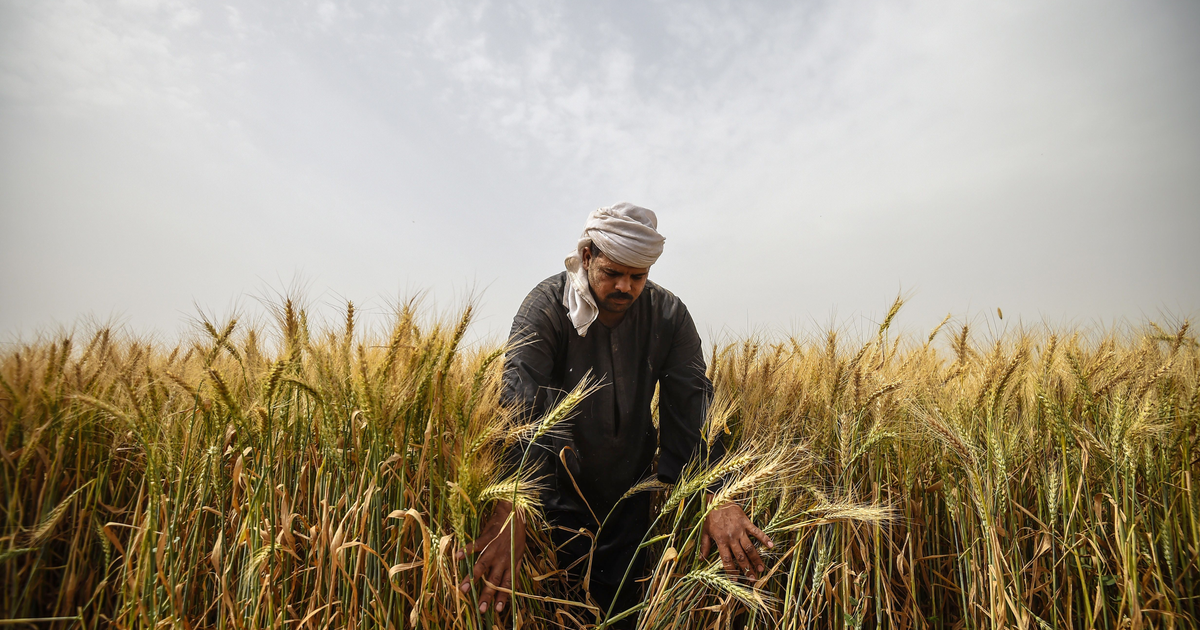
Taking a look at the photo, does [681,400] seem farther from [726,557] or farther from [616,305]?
[726,557]

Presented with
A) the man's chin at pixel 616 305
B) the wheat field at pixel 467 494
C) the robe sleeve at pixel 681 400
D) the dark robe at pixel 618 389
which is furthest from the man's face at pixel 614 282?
the wheat field at pixel 467 494

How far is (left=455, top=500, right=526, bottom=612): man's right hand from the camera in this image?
1.34 m

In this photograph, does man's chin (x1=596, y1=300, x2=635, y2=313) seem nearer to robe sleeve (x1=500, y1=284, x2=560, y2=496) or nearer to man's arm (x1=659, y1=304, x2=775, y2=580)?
robe sleeve (x1=500, y1=284, x2=560, y2=496)

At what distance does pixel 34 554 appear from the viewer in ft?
4.99

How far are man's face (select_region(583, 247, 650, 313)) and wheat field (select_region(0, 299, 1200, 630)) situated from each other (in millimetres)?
545

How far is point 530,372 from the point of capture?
75.1 inches

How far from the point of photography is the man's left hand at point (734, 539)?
5.04ft

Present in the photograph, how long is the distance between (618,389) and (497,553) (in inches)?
35.5

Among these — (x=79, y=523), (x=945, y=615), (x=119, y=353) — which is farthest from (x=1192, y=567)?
(x=119, y=353)

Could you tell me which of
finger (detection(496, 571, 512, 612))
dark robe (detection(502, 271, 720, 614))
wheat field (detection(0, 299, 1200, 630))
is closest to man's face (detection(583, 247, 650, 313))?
dark robe (detection(502, 271, 720, 614))

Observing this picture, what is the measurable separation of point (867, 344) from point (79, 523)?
2.59 metres

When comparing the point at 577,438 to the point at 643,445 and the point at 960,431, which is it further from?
the point at 960,431

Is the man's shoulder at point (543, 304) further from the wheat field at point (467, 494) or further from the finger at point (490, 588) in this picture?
the finger at point (490, 588)

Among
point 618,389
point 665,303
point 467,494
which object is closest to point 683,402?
point 618,389
